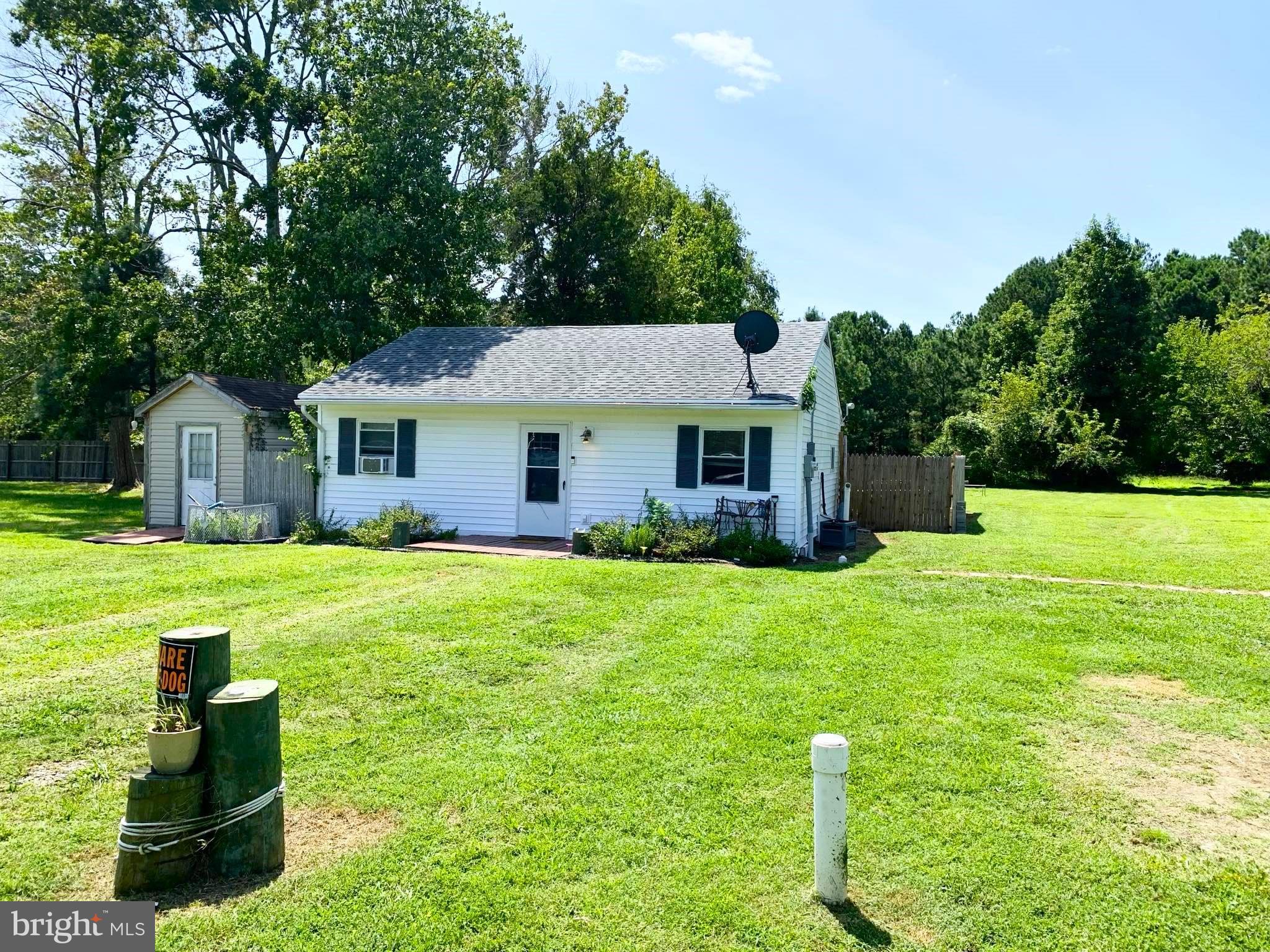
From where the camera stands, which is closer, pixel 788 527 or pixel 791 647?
pixel 791 647

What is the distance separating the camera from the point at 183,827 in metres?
3.25

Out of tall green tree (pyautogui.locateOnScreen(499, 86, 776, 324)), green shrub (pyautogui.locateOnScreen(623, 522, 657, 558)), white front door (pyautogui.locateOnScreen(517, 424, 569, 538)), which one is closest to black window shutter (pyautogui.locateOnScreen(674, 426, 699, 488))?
green shrub (pyautogui.locateOnScreen(623, 522, 657, 558))

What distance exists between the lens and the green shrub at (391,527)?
1312cm

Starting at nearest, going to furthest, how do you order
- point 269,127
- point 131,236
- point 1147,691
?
point 1147,691 → point 131,236 → point 269,127

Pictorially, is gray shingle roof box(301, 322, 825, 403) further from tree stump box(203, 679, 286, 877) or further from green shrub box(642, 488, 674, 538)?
tree stump box(203, 679, 286, 877)

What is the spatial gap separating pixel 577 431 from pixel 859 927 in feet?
36.3

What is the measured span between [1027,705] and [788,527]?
7.19 metres

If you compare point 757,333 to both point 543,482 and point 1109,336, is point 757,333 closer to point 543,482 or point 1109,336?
point 543,482

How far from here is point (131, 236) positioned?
21250 mm

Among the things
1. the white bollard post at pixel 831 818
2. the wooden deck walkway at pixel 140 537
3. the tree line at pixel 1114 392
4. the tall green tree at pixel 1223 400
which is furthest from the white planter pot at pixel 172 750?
the tall green tree at pixel 1223 400

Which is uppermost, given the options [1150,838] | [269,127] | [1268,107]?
[269,127]

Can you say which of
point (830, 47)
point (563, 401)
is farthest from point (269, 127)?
point (830, 47)

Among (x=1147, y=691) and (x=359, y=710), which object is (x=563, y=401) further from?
(x=1147, y=691)

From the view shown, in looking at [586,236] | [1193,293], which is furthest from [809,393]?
[1193,293]
